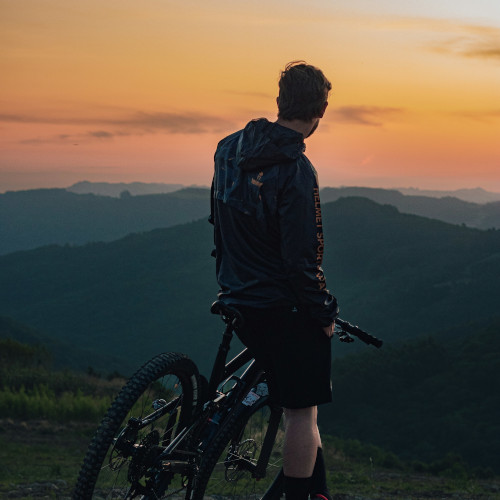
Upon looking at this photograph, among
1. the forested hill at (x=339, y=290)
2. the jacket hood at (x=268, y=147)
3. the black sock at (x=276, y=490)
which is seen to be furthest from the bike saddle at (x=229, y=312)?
the forested hill at (x=339, y=290)

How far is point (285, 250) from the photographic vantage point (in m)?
2.75

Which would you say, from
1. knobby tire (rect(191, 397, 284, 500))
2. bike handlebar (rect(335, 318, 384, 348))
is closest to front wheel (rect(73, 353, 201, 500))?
knobby tire (rect(191, 397, 284, 500))

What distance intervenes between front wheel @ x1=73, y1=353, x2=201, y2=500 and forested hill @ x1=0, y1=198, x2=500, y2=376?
104774 millimetres

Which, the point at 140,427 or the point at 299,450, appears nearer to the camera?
the point at 140,427

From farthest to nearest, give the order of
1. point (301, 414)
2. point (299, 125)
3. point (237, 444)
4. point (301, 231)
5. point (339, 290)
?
point (339, 290), point (237, 444), point (301, 414), point (299, 125), point (301, 231)

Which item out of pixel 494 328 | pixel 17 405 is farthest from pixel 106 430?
pixel 494 328

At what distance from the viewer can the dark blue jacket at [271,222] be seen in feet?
9.01

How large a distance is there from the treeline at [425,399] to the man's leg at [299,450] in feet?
150

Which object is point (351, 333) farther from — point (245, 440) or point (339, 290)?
point (339, 290)

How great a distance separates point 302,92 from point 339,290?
150 meters

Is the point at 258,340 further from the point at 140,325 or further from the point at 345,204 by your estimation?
the point at 345,204

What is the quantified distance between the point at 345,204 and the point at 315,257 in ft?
639

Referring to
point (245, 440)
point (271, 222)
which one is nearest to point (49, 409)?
point (245, 440)

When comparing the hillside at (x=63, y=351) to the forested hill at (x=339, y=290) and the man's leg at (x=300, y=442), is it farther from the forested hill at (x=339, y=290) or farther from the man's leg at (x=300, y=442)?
the man's leg at (x=300, y=442)
